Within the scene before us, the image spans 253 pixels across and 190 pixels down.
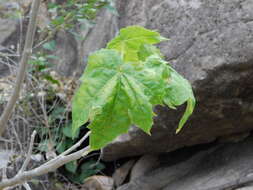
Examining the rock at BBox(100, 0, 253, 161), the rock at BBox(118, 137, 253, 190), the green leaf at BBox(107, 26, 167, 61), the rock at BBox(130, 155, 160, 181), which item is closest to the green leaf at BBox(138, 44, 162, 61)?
the green leaf at BBox(107, 26, 167, 61)

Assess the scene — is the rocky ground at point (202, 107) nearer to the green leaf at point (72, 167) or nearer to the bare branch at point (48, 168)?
the green leaf at point (72, 167)

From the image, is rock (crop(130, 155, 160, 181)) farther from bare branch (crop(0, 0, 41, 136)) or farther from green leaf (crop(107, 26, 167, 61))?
green leaf (crop(107, 26, 167, 61))

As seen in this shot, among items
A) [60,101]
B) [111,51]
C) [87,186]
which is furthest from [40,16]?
[111,51]

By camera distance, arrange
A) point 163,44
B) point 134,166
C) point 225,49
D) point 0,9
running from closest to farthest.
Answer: point 225,49 < point 163,44 < point 134,166 < point 0,9

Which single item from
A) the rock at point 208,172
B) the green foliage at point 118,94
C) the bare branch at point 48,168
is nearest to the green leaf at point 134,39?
the green foliage at point 118,94

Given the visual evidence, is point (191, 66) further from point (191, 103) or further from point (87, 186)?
point (87, 186)

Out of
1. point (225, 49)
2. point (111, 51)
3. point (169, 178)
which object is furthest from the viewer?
point (169, 178)

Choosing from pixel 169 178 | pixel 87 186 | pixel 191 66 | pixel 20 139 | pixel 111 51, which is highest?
pixel 111 51
